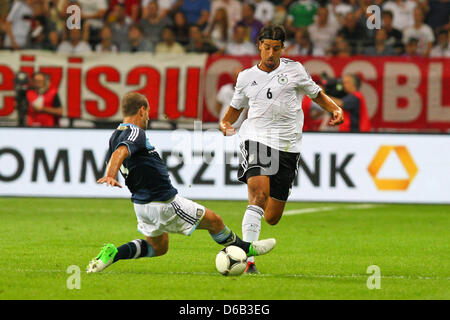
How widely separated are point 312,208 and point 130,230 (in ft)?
13.9

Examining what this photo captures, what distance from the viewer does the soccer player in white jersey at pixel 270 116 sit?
8773 mm

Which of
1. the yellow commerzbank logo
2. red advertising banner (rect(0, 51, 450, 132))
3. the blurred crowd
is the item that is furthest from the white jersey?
the blurred crowd

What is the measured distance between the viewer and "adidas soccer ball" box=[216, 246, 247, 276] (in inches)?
308

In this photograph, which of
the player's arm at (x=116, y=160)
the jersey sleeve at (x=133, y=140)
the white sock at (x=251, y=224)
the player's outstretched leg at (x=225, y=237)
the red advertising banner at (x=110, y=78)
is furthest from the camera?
the red advertising banner at (x=110, y=78)

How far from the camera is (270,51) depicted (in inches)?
344

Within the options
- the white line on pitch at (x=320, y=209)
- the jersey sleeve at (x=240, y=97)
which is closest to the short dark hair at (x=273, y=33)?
the jersey sleeve at (x=240, y=97)

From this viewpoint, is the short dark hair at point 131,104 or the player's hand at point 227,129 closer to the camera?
the short dark hair at point 131,104

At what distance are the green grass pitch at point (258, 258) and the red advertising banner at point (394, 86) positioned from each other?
235cm

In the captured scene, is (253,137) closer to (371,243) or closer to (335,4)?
(371,243)

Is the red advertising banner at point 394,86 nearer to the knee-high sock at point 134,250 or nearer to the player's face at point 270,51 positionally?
the player's face at point 270,51

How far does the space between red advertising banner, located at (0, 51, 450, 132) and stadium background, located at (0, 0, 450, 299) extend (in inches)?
0.8

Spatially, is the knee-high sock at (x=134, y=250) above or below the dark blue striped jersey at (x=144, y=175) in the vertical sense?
below

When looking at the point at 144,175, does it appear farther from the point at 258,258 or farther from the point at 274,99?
the point at 258,258

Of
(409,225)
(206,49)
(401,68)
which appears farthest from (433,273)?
(206,49)
